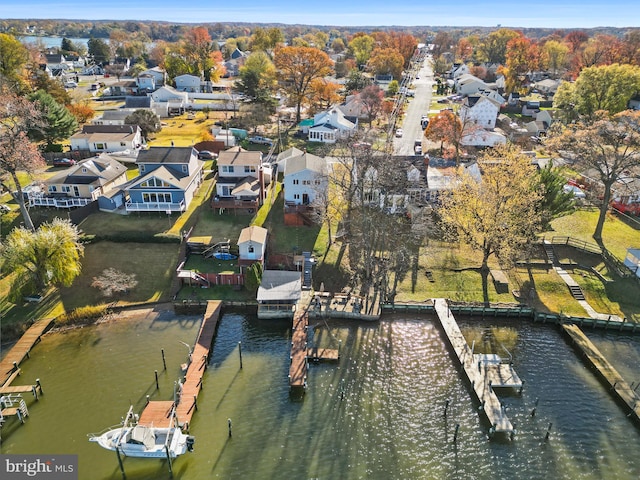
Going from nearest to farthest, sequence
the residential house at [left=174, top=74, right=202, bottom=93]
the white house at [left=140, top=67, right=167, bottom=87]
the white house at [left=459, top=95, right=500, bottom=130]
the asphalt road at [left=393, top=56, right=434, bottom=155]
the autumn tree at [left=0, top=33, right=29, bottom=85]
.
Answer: the asphalt road at [left=393, top=56, right=434, bottom=155] → the autumn tree at [left=0, top=33, right=29, bottom=85] → the white house at [left=459, top=95, right=500, bottom=130] → the residential house at [left=174, top=74, right=202, bottom=93] → the white house at [left=140, top=67, right=167, bottom=87]

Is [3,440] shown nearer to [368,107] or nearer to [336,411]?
[336,411]

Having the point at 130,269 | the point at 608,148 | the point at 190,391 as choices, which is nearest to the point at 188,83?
the point at 130,269

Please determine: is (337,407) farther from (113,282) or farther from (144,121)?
(144,121)

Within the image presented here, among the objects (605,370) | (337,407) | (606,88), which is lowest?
(337,407)

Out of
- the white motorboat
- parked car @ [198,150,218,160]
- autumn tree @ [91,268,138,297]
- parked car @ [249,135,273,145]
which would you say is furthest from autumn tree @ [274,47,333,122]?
the white motorboat

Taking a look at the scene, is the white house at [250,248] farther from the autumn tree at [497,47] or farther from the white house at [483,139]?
the autumn tree at [497,47]

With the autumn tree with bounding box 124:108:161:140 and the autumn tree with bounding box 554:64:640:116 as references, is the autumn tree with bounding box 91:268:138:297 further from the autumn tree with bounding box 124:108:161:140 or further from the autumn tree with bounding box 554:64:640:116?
the autumn tree with bounding box 554:64:640:116
